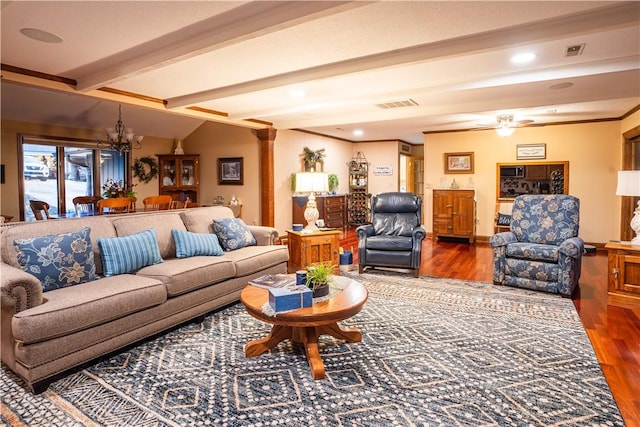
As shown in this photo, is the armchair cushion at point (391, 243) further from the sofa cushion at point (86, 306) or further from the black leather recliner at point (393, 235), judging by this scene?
the sofa cushion at point (86, 306)

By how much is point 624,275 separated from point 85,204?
6966 millimetres

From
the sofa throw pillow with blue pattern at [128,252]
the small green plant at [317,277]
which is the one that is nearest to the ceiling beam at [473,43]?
the small green plant at [317,277]

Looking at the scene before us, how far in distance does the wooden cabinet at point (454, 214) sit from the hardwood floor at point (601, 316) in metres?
0.61

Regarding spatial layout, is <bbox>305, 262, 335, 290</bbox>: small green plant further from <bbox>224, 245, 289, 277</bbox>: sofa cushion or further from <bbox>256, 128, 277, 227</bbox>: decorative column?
<bbox>256, 128, 277, 227</bbox>: decorative column

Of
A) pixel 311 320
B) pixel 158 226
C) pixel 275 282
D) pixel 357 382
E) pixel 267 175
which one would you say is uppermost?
pixel 267 175

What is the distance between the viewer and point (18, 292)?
7.27ft

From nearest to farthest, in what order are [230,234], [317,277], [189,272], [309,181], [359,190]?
[317,277] < [189,272] < [230,234] < [309,181] < [359,190]

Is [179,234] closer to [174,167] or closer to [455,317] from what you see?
[455,317]

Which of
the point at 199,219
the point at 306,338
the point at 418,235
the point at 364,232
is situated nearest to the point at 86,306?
the point at 306,338

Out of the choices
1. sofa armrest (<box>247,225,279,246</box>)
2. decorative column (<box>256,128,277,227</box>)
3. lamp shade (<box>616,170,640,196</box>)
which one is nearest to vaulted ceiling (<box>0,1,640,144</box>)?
lamp shade (<box>616,170,640,196</box>)

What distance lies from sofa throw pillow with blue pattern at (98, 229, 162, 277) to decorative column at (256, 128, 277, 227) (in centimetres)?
371

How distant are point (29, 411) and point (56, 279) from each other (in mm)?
886

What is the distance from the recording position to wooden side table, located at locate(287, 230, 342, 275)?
186 inches

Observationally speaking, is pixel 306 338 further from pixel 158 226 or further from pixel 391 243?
pixel 391 243
